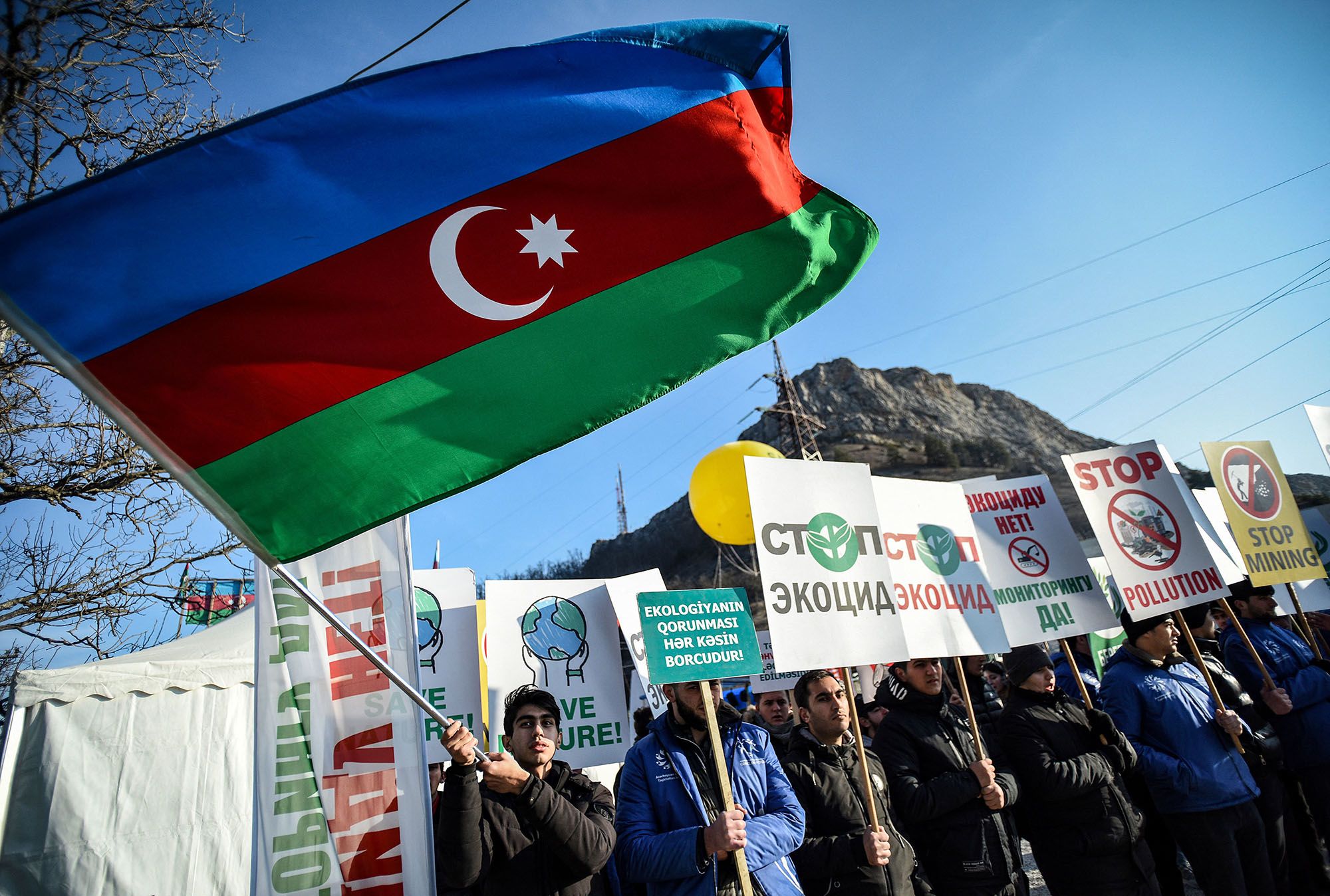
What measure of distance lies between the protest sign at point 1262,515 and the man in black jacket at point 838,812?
161 inches

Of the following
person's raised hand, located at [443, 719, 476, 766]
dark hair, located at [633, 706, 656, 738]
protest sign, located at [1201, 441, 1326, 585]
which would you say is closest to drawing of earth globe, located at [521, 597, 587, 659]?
dark hair, located at [633, 706, 656, 738]

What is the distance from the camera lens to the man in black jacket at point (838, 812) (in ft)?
11.5

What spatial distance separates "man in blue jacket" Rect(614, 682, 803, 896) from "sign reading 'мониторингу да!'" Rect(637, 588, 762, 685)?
0.49 ft

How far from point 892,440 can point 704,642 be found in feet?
211

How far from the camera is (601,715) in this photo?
561 cm

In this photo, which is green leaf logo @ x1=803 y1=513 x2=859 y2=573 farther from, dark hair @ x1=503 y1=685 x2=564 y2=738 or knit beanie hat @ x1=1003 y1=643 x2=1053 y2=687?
dark hair @ x1=503 y1=685 x2=564 y2=738

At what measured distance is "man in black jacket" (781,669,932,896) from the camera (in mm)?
3502

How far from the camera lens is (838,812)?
369cm

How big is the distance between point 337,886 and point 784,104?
3080 millimetres

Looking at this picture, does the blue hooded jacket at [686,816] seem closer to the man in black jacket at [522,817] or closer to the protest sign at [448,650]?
the man in black jacket at [522,817]

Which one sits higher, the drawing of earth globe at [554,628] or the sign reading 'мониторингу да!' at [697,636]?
the drawing of earth globe at [554,628]

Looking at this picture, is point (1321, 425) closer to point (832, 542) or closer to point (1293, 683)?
point (1293, 683)

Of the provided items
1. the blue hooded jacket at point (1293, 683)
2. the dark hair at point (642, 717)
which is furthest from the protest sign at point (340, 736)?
the blue hooded jacket at point (1293, 683)

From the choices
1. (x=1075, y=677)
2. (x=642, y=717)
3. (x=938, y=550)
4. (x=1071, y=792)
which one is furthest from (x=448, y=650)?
(x=1075, y=677)
